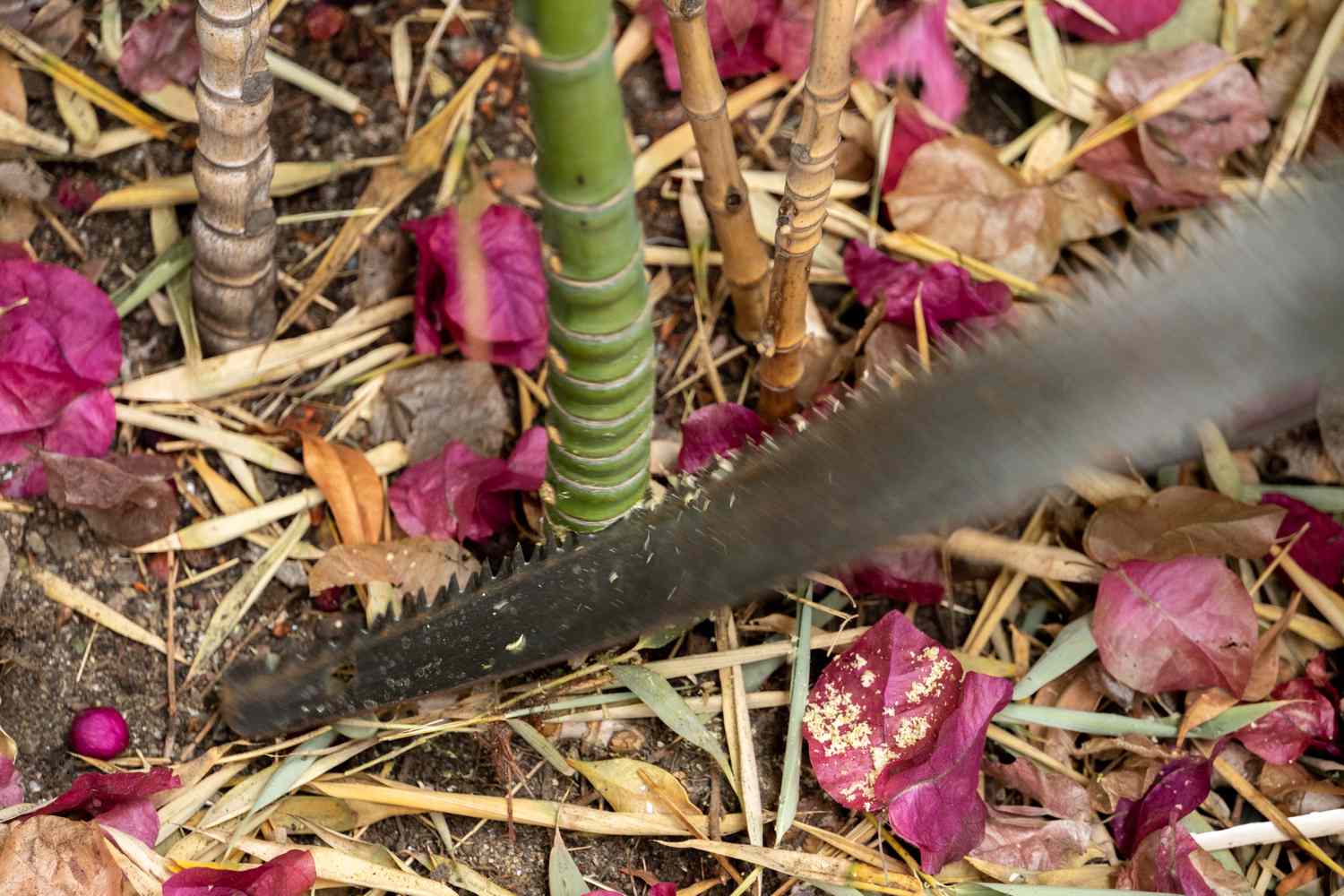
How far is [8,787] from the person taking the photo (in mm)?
1170

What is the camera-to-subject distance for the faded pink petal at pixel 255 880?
43.4 inches

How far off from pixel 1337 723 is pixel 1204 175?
0.58m

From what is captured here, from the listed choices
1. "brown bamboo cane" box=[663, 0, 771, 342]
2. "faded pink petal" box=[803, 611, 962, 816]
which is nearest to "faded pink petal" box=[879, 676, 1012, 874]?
"faded pink petal" box=[803, 611, 962, 816]

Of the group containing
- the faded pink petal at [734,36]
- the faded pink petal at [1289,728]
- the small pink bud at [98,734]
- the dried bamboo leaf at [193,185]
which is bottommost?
the small pink bud at [98,734]

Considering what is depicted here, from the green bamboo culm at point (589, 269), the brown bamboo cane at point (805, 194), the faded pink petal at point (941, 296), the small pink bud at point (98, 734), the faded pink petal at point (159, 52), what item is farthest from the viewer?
the faded pink petal at point (159, 52)

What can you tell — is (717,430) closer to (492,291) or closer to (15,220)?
(492,291)

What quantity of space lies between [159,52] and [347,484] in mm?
512

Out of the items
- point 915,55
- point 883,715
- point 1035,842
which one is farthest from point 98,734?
point 915,55

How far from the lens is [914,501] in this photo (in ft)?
3.17

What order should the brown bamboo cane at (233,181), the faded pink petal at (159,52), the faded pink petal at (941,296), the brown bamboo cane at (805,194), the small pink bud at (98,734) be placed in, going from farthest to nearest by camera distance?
the faded pink petal at (159,52)
the faded pink petal at (941,296)
the small pink bud at (98,734)
the brown bamboo cane at (233,181)
the brown bamboo cane at (805,194)

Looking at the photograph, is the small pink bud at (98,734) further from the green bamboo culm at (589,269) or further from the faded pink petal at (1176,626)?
the faded pink petal at (1176,626)

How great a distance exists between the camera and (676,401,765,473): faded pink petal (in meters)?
1.30

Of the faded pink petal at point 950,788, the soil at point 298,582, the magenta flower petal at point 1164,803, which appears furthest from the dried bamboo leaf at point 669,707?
the magenta flower petal at point 1164,803

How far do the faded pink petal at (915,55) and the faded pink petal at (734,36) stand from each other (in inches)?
3.0
